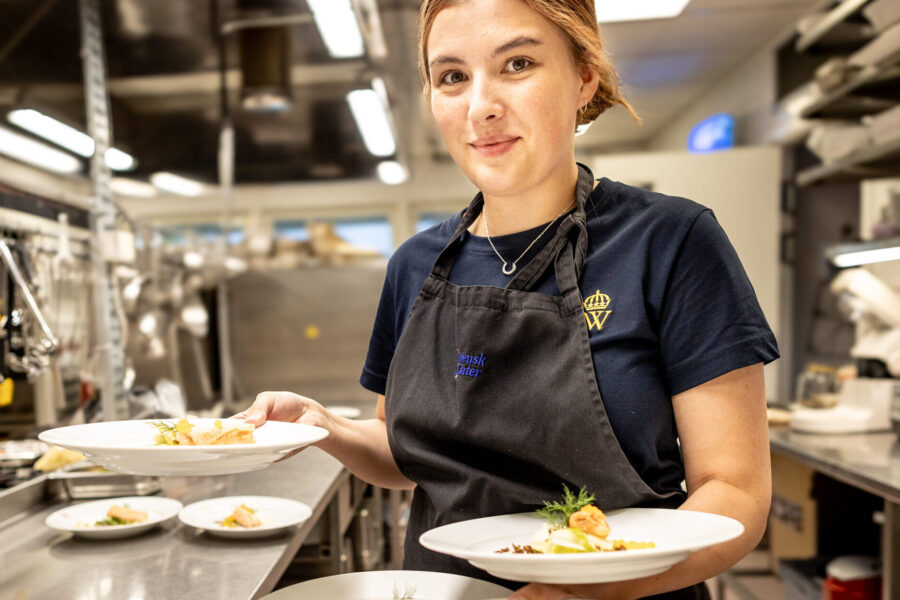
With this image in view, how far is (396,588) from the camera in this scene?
0.93 m

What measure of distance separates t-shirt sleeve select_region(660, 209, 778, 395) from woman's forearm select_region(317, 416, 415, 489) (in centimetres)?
51

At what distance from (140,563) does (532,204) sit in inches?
36.9

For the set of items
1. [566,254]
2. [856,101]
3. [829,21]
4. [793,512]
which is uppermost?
[829,21]

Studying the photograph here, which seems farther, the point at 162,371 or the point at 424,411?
the point at 162,371

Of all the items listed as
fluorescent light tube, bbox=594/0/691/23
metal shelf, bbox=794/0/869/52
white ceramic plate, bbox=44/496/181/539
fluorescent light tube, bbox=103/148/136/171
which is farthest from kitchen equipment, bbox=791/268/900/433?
fluorescent light tube, bbox=103/148/136/171

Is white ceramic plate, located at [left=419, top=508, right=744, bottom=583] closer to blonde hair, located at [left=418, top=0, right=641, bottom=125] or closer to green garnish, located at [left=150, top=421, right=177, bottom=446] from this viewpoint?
green garnish, located at [left=150, top=421, right=177, bottom=446]

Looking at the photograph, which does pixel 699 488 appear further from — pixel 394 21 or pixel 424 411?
pixel 394 21

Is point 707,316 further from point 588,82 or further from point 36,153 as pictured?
point 36,153

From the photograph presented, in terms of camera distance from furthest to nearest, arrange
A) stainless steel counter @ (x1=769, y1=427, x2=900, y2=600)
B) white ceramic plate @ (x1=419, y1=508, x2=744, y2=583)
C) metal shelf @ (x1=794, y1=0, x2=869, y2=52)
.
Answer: metal shelf @ (x1=794, y1=0, x2=869, y2=52)
stainless steel counter @ (x1=769, y1=427, x2=900, y2=600)
white ceramic plate @ (x1=419, y1=508, x2=744, y2=583)

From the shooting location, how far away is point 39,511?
5.63 ft

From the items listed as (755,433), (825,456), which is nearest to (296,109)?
(825,456)

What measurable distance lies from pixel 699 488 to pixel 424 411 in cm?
38

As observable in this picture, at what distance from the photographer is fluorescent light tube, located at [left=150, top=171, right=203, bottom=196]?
6.35 meters

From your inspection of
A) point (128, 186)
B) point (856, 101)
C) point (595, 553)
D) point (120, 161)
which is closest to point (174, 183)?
point (128, 186)
